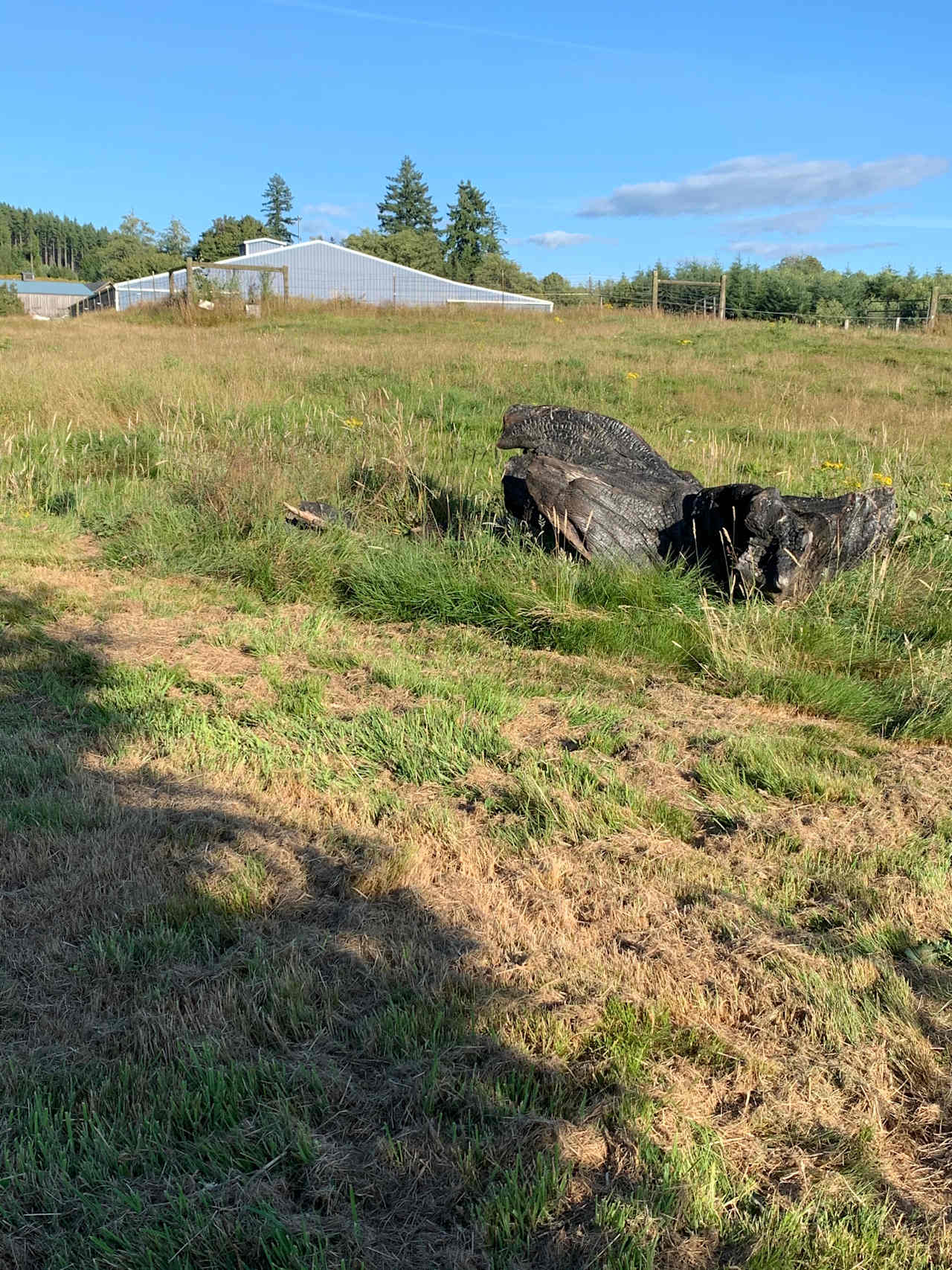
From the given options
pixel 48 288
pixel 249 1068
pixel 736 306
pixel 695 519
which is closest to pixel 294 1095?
pixel 249 1068

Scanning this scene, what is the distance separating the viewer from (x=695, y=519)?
6.02 meters

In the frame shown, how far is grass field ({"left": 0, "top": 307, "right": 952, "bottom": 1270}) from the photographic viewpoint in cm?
200

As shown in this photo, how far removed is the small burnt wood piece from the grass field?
0.85 feet

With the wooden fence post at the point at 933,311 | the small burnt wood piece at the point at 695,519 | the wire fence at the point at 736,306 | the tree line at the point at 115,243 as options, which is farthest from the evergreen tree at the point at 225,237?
the small burnt wood piece at the point at 695,519

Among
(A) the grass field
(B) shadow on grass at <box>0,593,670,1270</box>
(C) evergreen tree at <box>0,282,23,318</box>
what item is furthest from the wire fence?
(C) evergreen tree at <box>0,282,23,318</box>

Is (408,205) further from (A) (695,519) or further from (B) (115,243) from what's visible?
(A) (695,519)

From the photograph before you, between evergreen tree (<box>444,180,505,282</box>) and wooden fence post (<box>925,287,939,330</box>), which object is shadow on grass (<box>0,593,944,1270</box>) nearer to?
wooden fence post (<box>925,287,939,330</box>)

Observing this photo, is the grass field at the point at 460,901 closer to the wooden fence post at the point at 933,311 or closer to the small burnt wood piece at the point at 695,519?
the small burnt wood piece at the point at 695,519

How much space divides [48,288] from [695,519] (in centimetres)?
9747

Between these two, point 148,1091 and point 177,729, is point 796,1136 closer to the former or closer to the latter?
point 148,1091

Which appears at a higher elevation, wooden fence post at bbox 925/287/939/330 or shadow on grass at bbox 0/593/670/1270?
wooden fence post at bbox 925/287/939/330

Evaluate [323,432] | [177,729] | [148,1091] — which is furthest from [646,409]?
[148,1091]

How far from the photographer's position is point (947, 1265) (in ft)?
6.18

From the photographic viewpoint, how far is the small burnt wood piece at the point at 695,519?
5496 mm
